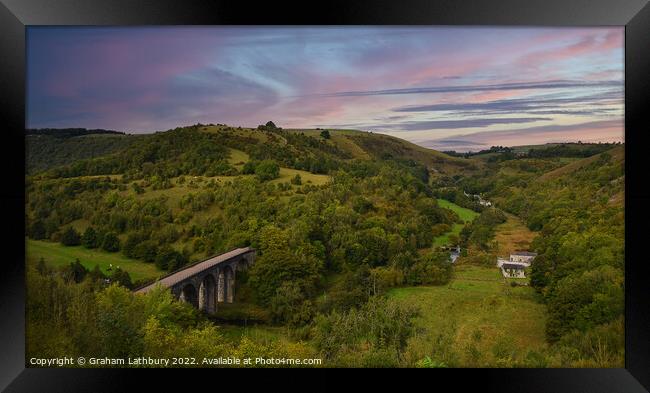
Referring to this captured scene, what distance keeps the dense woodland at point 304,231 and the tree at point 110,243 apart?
13 mm

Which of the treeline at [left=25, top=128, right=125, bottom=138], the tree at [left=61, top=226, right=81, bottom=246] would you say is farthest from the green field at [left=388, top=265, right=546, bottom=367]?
the treeline at [left=25, top=128, right=125, bottom=138]

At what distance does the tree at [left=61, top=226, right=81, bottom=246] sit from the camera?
609 centimetres

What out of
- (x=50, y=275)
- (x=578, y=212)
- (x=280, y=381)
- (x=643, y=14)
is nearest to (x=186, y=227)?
(x=50, y=275)

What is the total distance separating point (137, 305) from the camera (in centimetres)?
591

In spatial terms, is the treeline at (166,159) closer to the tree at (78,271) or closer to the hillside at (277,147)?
the hillside at (277,147)

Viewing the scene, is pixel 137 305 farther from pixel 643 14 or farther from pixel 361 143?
pixel 643 14

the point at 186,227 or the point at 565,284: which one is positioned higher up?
the point at 186,227

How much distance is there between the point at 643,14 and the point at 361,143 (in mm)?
3328

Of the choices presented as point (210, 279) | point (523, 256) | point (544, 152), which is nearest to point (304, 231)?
point (210, 279)

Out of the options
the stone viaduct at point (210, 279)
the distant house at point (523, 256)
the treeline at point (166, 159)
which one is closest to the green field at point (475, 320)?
the distant house at point (523, 256)

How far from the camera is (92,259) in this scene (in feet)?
20.4

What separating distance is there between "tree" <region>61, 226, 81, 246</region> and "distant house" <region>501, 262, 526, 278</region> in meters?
5.26

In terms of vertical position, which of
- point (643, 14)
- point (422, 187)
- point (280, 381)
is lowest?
point (280, 381)

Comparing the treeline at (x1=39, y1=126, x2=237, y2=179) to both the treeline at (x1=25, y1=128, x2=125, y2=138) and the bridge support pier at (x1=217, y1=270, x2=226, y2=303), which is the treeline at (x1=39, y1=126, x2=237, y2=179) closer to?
the treeline at (x1=25, y1=128, x2=125, y2=138)
